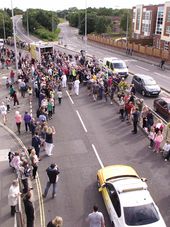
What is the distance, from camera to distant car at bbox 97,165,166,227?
986cm

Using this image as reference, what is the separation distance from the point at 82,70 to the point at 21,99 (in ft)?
24.1

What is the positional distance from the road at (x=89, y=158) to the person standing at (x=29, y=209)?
0.97 metres

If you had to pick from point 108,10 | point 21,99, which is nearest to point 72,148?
point 21,99

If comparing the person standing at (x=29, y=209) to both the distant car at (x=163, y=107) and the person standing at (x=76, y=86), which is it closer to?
the distant car at (x=163, y=107)

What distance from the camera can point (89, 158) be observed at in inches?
619

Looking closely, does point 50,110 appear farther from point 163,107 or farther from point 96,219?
point 96,219

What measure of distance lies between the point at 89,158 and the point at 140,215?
6.06 m

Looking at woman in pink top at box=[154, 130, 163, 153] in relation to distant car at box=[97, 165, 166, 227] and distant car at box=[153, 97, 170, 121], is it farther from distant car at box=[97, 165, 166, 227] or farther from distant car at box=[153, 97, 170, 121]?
distant car at box=[153, 97, 170, 121]

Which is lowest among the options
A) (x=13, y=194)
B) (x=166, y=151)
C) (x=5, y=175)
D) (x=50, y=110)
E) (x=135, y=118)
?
(x=5, y=175)

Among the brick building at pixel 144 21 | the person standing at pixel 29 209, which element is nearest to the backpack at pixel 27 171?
the person standing at pixel 29 209

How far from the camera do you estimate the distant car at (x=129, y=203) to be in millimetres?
9859

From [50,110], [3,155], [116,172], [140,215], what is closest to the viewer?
[140,215]

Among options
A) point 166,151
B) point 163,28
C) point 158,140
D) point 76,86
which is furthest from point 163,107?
point 163,28

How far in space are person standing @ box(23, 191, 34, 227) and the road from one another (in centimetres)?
97
